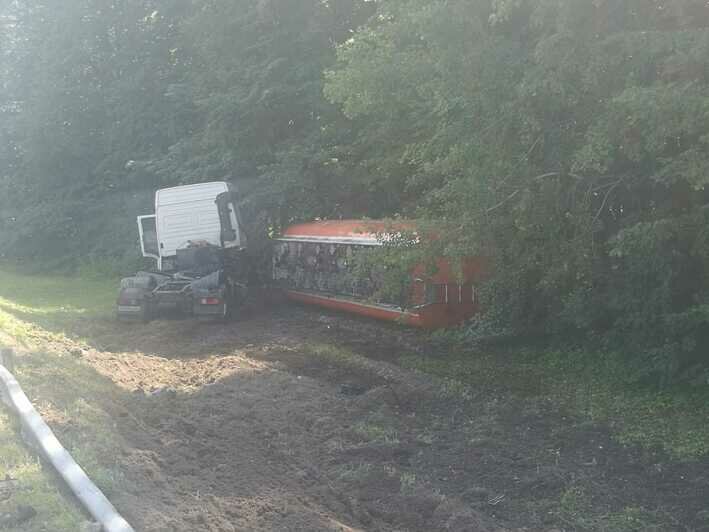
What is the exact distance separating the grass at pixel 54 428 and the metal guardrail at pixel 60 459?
→ 0.10 meters

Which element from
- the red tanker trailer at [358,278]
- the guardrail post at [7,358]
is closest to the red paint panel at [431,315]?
the red tanker trailer at [358,278]

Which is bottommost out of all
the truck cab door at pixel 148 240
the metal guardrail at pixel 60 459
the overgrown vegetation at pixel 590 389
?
the overgrown vegetation at pixel 590 389

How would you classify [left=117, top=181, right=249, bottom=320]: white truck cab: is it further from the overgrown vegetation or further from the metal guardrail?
the metal guardrail

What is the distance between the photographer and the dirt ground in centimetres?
721

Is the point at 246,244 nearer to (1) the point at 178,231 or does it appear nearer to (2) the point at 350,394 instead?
(1) the point at 178,231

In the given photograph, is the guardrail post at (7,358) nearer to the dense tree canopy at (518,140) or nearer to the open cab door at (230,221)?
the dense tree canopy at (518,140)

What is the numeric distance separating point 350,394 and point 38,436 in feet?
18.0

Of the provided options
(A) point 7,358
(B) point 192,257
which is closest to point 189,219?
(B) point 192,257

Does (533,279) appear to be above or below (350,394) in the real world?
above

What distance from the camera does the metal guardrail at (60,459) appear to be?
5.28 m

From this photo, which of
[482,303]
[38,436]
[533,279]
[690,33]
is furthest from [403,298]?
[38,436]

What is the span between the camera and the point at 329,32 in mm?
26453

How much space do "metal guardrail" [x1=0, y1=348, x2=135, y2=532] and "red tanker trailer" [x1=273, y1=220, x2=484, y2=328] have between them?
677 cm

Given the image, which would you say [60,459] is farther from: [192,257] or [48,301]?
[48,301]
